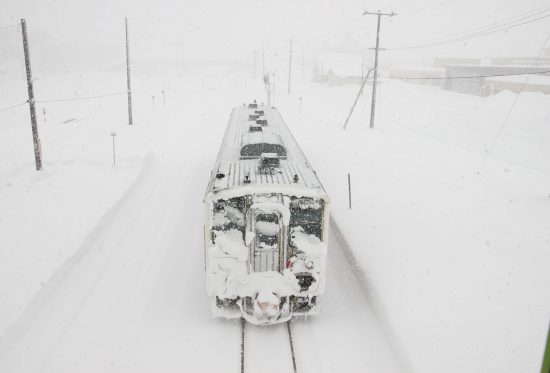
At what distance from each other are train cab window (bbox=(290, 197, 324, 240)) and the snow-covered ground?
2.25m

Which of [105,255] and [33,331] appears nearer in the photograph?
[33,331]

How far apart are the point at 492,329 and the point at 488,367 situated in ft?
3.52

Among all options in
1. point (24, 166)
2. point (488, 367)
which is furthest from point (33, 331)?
point (24, 166)

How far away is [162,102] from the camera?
41.9 meters

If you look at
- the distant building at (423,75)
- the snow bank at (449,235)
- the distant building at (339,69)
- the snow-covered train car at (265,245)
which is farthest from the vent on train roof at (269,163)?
the distant building at (339,69)

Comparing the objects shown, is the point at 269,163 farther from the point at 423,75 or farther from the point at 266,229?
the point at 423,75

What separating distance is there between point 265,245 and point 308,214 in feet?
3.48

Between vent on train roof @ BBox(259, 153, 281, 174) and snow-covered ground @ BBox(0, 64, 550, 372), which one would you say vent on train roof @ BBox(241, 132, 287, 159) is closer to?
vent on train roof @ BBox(259, 153, 281, 174)

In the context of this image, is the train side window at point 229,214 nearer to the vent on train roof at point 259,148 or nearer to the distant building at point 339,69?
the vent on train roof at point 259,148

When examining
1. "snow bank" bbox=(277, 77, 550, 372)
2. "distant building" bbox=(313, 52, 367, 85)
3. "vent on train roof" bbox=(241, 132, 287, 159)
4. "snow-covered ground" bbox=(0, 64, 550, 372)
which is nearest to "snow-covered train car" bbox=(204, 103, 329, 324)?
"snow-covered ground" bbox=(0, 64, 550, 372)

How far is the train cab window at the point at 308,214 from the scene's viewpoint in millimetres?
A: 7648

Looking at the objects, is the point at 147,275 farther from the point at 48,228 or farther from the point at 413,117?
the point at 413,117

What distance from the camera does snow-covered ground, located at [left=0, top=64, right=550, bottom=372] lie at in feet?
24.3

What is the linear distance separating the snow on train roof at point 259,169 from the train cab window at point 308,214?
0.19 m
